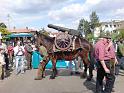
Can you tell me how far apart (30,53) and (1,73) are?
20.3 ft

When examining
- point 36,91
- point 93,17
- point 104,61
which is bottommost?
point 36,91

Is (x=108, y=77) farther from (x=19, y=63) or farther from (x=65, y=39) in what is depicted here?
(x=19, y=63)

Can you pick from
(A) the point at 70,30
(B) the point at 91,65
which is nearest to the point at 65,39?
(A) the point at 70,30

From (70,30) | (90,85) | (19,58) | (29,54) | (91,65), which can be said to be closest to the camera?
(90,85)

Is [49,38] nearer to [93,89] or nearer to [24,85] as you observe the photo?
[24,85]

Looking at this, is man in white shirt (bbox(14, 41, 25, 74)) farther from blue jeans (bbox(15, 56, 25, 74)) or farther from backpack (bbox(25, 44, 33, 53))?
backpack (bbox(25, 44, 33, 53))

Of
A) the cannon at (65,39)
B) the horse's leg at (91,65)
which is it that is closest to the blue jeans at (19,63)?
the cannon at (65,39)

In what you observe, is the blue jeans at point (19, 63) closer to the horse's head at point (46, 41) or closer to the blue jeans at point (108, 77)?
the horse's head at point (46, 41)

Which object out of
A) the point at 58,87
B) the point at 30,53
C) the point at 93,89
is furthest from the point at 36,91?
the point at 30,53

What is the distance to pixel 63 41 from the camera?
1496 cm

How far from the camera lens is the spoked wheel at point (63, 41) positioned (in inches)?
583

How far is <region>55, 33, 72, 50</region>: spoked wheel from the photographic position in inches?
583

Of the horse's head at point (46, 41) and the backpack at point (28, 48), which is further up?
the horse's head at point (46, 41)

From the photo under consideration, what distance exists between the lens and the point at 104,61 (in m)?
9.66
